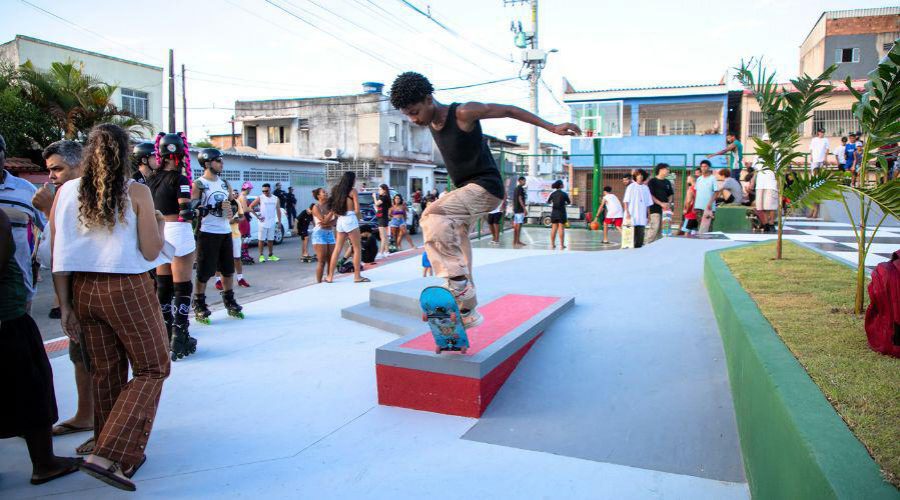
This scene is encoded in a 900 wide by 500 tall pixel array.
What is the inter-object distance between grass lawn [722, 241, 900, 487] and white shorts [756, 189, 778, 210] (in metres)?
6.62

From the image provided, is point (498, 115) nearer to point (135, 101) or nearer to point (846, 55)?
point (135, 101)

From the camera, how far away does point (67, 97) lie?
18.8 metres

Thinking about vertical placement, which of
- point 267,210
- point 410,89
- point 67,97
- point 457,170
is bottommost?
point 267,210

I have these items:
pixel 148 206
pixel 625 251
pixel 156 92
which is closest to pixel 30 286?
pixel 148 206

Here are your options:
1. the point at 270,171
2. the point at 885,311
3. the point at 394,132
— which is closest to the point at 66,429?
the point at 885,311

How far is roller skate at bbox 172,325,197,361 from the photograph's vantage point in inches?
217

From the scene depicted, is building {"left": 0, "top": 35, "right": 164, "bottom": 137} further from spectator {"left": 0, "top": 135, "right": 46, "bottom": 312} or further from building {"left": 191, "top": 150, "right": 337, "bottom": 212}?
spectator {"left": 0, "top": 135, "right": 46, "bottom": 312}

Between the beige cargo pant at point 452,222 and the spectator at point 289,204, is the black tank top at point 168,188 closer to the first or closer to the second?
the beige cargo pant at point 452,222

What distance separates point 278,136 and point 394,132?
29.5 ft

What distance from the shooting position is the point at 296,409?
4223 mm

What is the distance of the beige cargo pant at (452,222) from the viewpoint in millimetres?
4316

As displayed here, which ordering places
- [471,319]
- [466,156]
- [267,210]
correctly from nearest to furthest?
[466,156]
[471,319]
[267,210]

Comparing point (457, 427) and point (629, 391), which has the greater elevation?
point (629, 391)

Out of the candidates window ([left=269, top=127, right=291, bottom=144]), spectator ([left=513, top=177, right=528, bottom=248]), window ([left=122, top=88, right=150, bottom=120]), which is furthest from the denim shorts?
window ([left=269, top=127, right=291, bottom=144])
